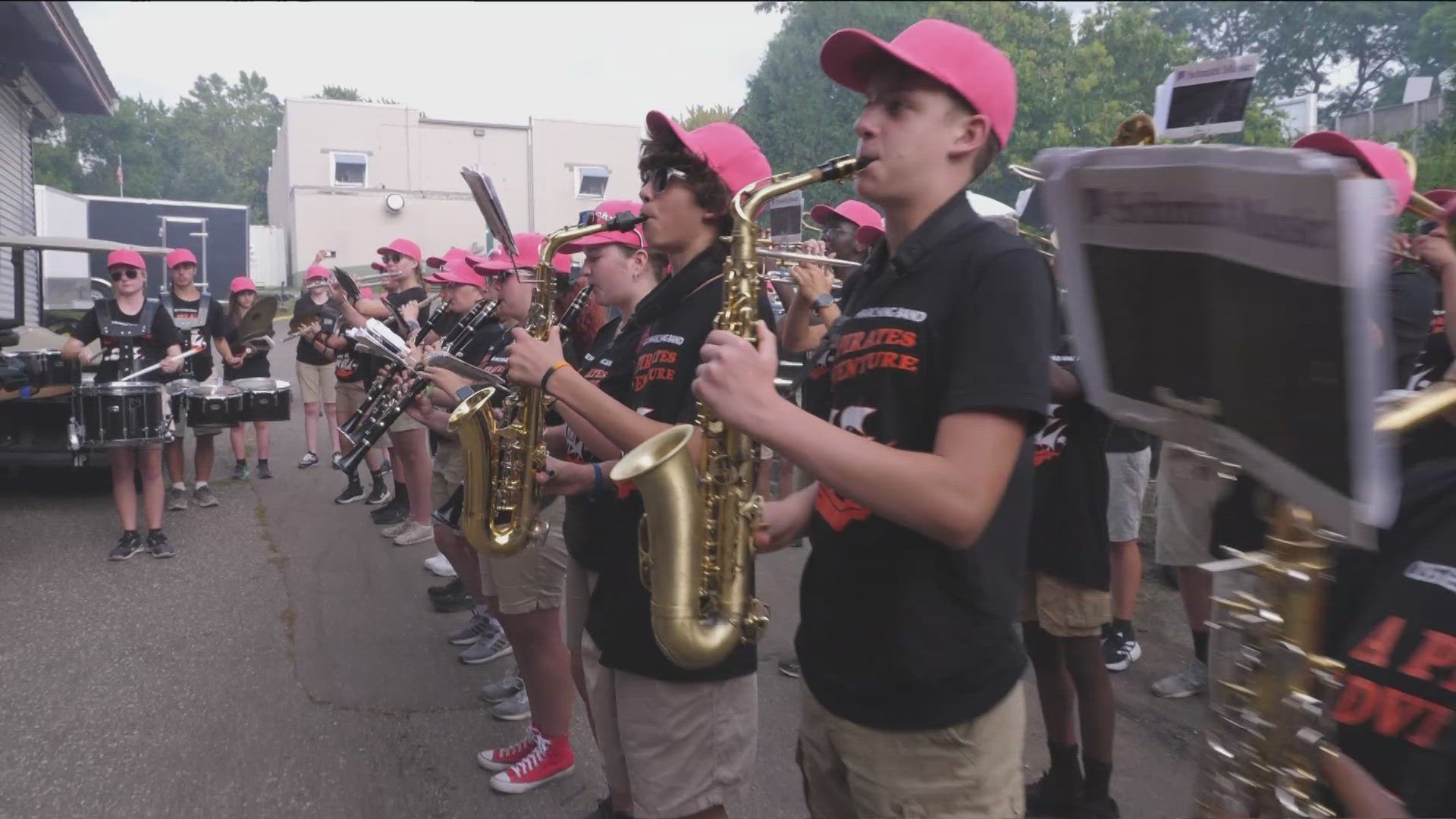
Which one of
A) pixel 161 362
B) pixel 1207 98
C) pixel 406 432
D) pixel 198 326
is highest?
pixel 1207 98

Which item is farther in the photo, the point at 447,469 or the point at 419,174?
the point at 419,174

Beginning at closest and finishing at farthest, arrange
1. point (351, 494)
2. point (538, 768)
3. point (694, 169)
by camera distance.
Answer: point (694, 169) → point (538, 768) → point (351, 494)

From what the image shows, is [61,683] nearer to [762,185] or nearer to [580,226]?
[580,226]

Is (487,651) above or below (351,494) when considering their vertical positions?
below

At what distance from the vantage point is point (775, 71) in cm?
3559

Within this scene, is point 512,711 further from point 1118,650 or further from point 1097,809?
point 1118,650

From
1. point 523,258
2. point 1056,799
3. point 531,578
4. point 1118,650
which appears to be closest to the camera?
point 1056,799

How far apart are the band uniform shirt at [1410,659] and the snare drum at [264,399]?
8.46 metres

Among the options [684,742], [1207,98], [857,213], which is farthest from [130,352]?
[1207,98]

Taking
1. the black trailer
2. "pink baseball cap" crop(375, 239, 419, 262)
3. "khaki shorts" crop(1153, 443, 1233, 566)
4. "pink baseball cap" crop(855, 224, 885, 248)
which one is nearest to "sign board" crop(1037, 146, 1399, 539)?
"khaki shorts" crop(1153, 443, 1233, 566)

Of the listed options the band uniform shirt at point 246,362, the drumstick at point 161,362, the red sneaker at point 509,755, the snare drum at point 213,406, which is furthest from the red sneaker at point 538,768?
the band uniform shirt at point 246,362

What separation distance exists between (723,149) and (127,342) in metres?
6.55

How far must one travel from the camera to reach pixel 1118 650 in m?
4.83

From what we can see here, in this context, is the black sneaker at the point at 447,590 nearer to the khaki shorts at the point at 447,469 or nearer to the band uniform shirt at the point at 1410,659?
the khaki shorts at the point at 447,469
